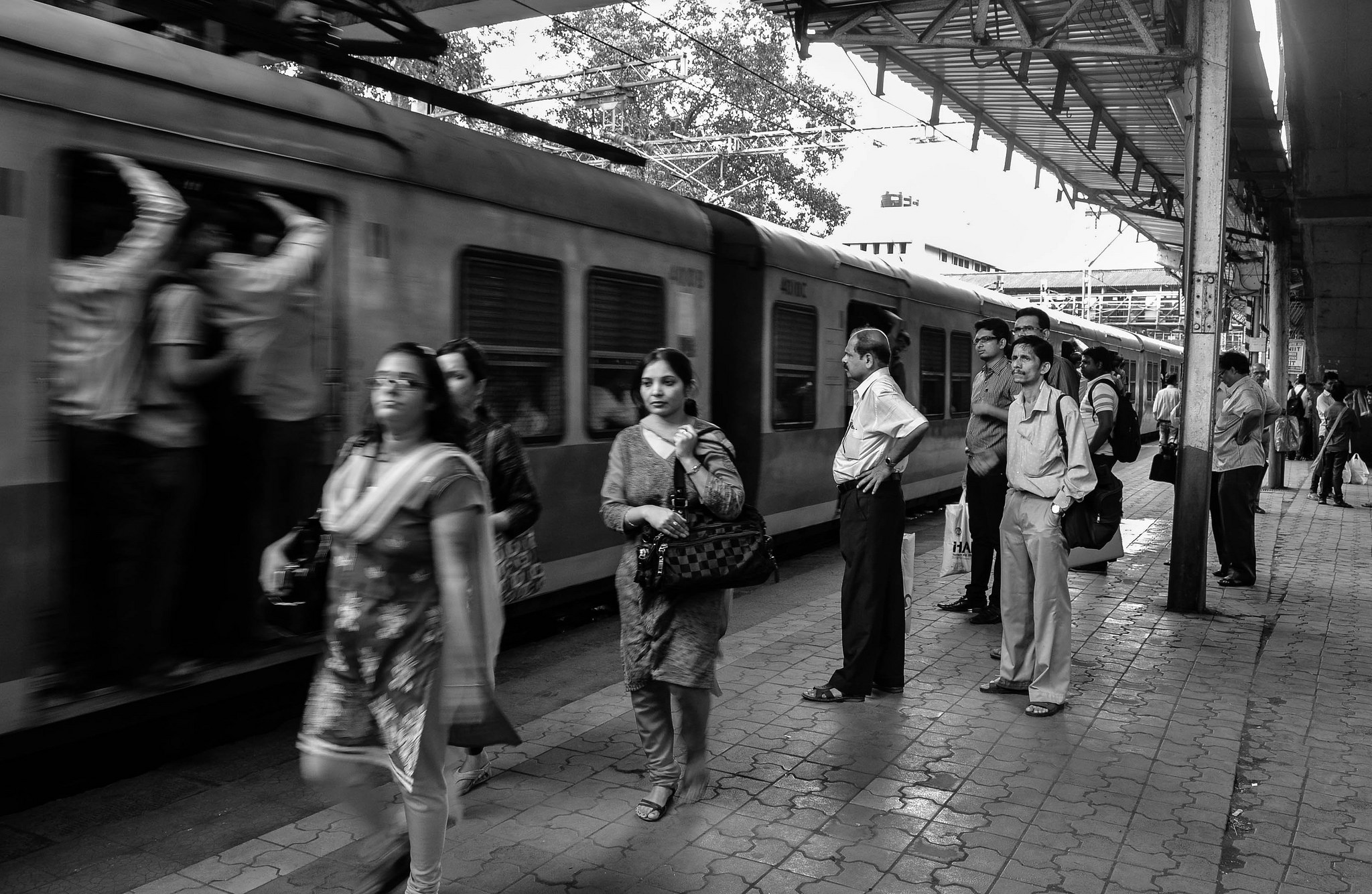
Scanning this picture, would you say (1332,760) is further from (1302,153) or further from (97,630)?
(1302,153)

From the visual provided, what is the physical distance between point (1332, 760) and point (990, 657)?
1941mm

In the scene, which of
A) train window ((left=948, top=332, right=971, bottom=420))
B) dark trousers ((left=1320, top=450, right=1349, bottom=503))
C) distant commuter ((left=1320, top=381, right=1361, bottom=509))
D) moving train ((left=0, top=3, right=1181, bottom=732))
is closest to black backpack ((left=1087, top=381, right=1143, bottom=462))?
moving train ((left=0, top=3, right=1181, bottom=732))

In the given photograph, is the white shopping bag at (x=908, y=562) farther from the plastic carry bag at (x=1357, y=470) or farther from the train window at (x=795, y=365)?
the plastic carry bag at (x=1357, y=470)

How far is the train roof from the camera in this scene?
162 inches

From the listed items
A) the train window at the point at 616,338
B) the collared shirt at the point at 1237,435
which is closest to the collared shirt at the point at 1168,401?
the collared shirt at the point at 1237,435

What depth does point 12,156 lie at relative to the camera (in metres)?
3.94

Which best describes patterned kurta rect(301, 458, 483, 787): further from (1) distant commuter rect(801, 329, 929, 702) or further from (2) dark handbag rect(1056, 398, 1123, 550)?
(2) dark handbag rect(1056, 398, 1123, 550)

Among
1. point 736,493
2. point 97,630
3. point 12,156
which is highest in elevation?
point 12,156

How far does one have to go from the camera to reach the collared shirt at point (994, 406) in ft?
24.5

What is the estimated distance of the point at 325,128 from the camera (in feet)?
17.0

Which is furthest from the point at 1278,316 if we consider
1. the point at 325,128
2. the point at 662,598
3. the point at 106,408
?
the point at 106,408

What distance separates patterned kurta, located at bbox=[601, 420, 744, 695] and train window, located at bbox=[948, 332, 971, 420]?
1017 centimetres

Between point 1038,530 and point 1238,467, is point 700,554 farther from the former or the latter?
point 1238,467

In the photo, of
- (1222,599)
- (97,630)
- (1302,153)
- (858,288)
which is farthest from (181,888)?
(1302,153)
